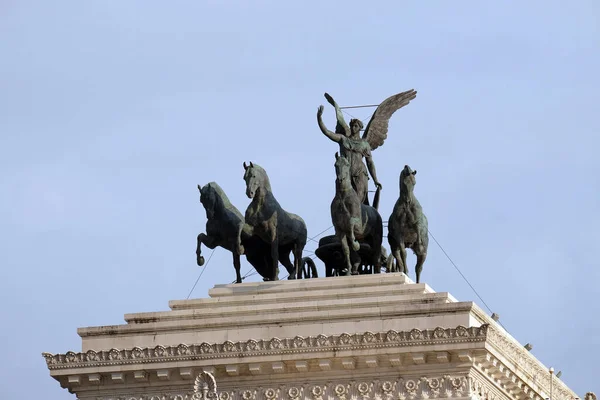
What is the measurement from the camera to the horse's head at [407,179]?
58.0 metres

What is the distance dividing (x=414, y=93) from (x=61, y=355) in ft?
42.8

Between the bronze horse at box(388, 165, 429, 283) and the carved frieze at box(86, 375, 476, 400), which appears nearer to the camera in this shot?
the carved frieze at box(86, 375, 476, 400)

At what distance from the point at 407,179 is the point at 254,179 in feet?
11.9

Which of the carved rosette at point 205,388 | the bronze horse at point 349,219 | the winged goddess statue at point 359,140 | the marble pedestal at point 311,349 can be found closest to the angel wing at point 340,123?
the winged goddess statue at point 359,140

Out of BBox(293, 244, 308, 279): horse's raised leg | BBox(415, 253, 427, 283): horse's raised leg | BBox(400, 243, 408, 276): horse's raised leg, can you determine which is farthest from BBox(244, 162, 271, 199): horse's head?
BBox(415, 253, 427, 283): horse's raised leg

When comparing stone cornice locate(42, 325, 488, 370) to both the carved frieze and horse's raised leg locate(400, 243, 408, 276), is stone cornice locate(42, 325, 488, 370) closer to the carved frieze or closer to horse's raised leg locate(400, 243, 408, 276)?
the carved frieze

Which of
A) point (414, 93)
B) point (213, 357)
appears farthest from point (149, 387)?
point (414, 93)

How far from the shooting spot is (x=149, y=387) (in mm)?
55750

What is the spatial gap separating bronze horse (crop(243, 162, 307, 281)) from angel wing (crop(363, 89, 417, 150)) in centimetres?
422

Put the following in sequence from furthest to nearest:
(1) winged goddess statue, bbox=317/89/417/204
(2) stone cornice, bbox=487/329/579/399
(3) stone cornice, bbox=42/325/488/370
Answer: (1) winged goddess statue, bbox=317/89/417/204, (2) stone cornice, bbox=487/329/579/399, (3) stone cornice, bbox=42/325/488/370

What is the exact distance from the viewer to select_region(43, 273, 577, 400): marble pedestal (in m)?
54.1

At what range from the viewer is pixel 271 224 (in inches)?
2324

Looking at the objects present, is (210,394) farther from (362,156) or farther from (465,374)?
(362,156)

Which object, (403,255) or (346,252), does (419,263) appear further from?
(346,252)
